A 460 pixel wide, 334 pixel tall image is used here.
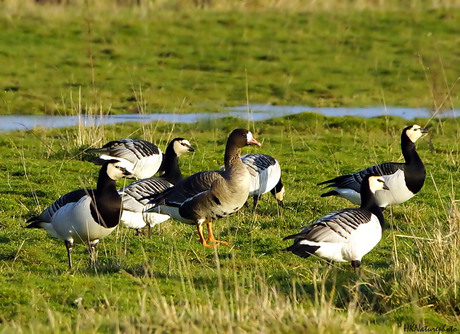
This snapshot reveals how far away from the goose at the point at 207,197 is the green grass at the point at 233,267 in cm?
40

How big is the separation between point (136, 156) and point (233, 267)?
5555mm

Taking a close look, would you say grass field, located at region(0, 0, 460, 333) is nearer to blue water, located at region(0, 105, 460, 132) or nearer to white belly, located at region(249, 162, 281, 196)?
white belly, located at region(249, 162, 281, 196)

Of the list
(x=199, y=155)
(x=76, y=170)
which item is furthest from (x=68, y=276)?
(x=199, y=155)

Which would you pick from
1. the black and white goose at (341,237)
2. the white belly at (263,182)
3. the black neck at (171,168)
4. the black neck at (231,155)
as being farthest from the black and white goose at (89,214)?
the white belly at (263,182)

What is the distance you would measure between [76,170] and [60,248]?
186 inches

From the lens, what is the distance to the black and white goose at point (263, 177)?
525 inches

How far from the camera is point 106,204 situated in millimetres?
9609

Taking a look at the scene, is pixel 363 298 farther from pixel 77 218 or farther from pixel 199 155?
pixel 199 155

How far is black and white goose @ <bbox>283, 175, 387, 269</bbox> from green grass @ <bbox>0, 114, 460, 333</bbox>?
8.8 inches

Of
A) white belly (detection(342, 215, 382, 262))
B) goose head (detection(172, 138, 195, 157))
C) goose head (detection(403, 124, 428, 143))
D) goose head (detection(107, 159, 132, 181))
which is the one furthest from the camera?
goose head (detection(172, 138, 195, 157))

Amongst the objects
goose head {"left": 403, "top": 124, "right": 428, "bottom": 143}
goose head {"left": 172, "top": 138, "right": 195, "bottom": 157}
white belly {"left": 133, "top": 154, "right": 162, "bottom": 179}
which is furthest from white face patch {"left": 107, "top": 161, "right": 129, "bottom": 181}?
goose head {"left": 403, "top": 124, "right": 428, "bottom": 143}

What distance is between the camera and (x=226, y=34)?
32531 mm

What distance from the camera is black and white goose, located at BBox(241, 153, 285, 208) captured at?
43.8 ft

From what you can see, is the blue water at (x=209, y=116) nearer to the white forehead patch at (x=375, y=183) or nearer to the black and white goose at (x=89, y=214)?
the white forehead patch at (x=375, y=183)
